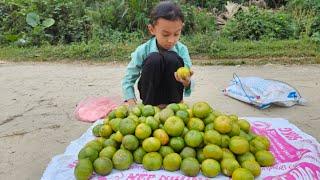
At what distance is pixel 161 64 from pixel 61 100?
1658 mm

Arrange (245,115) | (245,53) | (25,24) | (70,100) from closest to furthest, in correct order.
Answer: (245,115) → (70,100) → (245,53) → (25,24)

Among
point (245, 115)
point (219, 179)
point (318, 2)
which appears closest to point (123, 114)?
point (219, 179)

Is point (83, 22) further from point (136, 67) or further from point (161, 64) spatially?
point (161, 64)

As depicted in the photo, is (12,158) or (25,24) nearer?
(12,158)

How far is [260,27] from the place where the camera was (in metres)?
6.81

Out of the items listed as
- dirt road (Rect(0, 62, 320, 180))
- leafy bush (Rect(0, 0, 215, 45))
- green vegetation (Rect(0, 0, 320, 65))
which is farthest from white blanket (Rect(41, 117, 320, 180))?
leafy bush (Rect(0, 0, 215, 45))

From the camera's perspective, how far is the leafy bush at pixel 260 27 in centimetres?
677

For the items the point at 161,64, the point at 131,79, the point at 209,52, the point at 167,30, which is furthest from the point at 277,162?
the point at 209,52

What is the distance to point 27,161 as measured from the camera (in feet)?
10.7

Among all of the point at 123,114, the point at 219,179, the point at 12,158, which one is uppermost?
the point at 123,114

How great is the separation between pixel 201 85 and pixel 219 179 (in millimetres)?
2490

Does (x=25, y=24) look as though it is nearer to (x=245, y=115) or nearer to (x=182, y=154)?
(x=245, y=115)

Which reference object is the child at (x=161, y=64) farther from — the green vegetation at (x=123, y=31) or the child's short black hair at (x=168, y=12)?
the green vegetation at (x=123, y=31)

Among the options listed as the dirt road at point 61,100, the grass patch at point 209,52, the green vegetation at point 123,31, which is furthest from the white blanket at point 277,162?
the green vegetation at point 123,31
